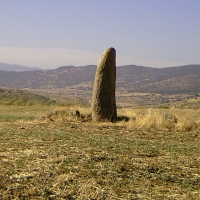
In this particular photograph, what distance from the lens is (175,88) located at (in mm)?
→ 128000

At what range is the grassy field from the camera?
16.3 ft

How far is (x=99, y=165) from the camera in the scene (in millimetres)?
6305

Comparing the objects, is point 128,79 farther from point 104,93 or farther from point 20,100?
point 104,93

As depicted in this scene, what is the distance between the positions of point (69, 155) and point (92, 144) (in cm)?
148

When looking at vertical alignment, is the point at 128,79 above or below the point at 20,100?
above

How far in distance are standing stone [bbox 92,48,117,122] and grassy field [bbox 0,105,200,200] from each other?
2.27 meters

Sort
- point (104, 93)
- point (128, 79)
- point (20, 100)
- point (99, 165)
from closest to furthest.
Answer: point (99, 165) < point (104, 93) < point (20, 100) < point (128, 79)

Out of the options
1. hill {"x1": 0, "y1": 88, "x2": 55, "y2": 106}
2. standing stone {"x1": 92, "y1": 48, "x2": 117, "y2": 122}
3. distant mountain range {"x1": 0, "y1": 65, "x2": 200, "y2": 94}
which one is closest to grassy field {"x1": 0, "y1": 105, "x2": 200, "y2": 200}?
standing stone {"x1": 92, "y1": 48, "x2": 117, "y2": 122}

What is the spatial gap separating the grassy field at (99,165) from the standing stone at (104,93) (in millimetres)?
2270

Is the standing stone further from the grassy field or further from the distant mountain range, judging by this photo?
the distant mountain range

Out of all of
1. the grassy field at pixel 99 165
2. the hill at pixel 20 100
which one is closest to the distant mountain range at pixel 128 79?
the hill at pixel 20 100

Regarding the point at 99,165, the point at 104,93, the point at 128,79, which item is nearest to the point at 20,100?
the point at 104,93

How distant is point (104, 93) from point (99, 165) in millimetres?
7420

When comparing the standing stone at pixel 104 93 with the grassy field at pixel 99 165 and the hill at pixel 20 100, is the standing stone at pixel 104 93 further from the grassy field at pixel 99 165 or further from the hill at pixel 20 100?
the hill at pixel 20 100
